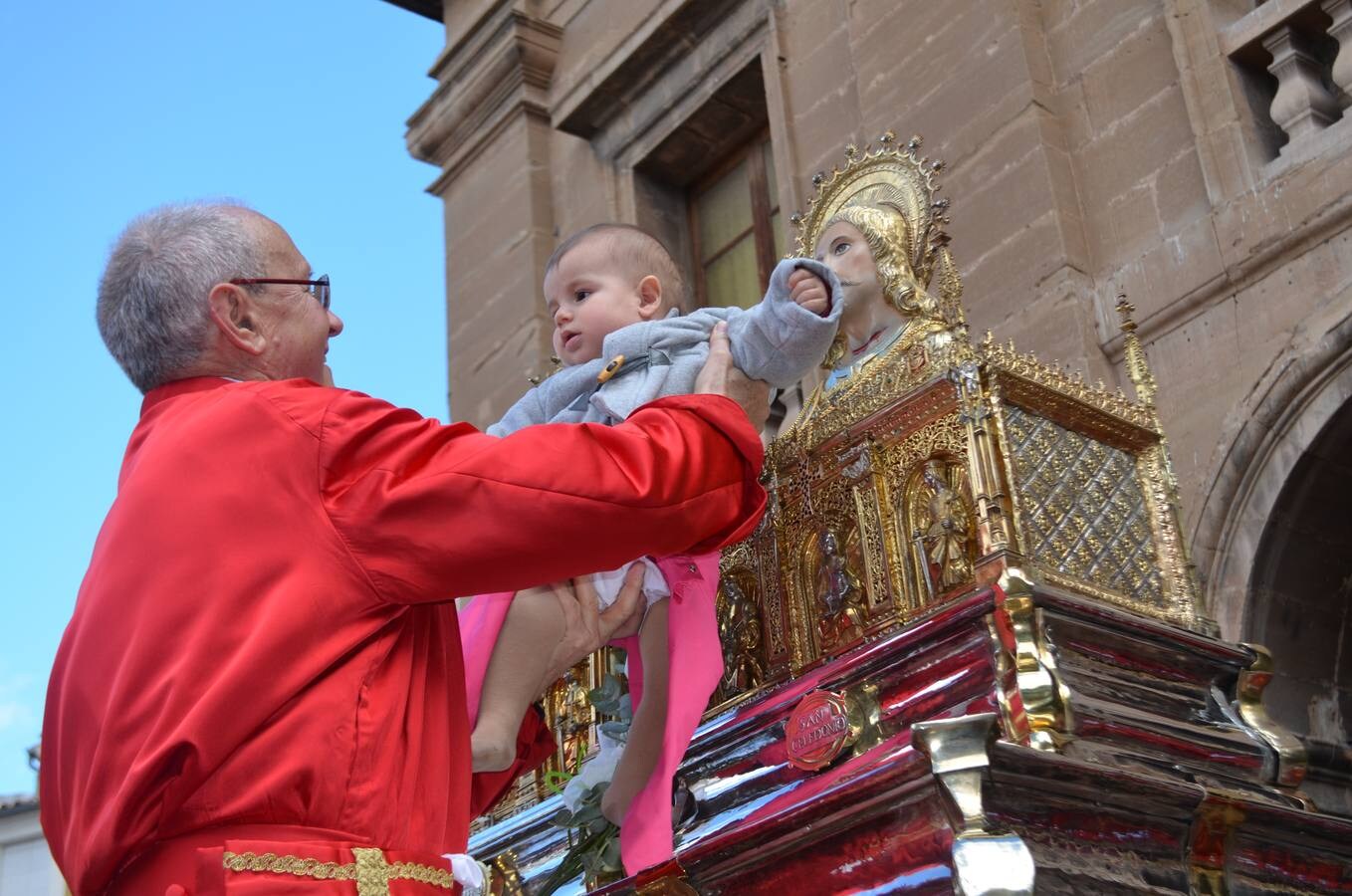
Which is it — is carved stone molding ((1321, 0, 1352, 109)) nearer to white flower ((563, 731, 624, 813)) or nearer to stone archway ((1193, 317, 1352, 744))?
stone archway ((1193, 317, 1352, 744))

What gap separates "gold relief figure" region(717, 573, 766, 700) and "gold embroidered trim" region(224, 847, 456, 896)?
149 centimetres

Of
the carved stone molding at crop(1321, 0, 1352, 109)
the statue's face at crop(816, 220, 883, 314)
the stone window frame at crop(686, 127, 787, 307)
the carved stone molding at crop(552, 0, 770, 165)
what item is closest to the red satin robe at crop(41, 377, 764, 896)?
the statue's face at crop(816, 220, 883, 314)

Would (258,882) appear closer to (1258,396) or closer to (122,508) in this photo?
(122,508)

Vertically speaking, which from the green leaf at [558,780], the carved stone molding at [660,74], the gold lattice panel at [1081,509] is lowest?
the green leaf at [558,780]

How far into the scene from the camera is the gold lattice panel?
3508 mm

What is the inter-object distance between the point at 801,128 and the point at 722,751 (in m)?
5.65

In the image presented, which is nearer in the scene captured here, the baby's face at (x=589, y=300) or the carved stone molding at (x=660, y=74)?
the baby's face at (x=589, y=300)

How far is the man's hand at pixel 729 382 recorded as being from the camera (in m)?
3.21

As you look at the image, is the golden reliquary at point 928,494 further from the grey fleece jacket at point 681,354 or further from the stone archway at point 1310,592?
the stone archway at point 1310,592

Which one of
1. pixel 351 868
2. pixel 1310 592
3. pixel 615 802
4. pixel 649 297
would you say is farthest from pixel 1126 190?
pixel 351 868

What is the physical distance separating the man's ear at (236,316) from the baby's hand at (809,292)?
1.02 meters

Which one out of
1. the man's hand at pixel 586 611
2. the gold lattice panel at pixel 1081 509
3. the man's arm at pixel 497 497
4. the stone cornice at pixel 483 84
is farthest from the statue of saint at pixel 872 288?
the stone cornice at pixel 483 84

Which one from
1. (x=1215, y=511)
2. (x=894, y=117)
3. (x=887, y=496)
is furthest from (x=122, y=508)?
(x=894, y=117)

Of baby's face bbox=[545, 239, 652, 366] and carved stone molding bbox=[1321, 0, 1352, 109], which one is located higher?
carved stone molding bbox=[1321, 0, 1352, 109]
